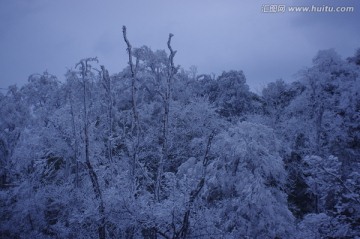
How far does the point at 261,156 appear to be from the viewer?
9867 millimetres

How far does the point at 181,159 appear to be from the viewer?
1727 centimetres

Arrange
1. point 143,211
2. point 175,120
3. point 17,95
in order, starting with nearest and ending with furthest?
point 143,211 → point 175,120 → point 17,95

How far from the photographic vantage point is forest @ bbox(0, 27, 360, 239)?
312 inches

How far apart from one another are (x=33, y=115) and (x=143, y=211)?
18.9m

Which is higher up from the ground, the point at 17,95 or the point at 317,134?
the point at 17,95

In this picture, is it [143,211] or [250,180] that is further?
[250,180]

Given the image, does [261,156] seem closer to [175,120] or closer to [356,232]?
[356,232]

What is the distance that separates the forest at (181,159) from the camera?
7.91m

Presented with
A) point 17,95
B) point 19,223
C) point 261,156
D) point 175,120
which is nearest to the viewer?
point 261,156

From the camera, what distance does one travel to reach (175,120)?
58.4ft

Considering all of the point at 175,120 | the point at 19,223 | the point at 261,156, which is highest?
the point at 175,120

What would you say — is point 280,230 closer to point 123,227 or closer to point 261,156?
point 261,156

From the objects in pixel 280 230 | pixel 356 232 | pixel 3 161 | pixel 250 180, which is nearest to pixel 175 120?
pixel 250 180

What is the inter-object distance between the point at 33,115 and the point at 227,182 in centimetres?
1873
